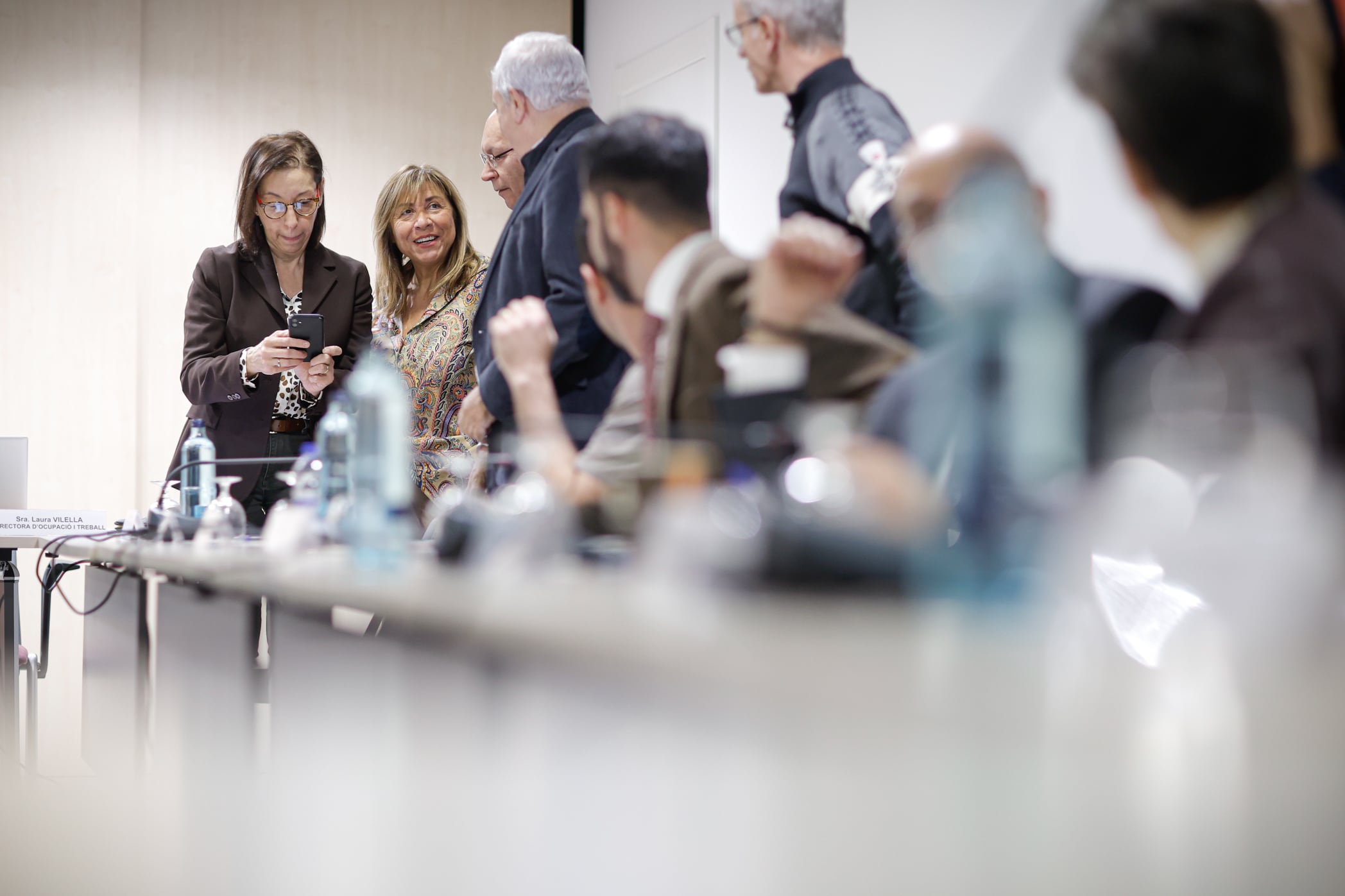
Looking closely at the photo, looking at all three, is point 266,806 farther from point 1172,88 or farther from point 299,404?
point 299,404

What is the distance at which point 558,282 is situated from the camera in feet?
5.84

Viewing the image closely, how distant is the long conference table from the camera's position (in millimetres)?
413

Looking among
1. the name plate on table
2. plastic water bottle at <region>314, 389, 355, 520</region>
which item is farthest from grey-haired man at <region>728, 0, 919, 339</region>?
the name plate on table

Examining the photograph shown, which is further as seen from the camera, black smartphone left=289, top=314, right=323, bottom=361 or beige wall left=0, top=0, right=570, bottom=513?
beige wall left=0, top=0, right=570, bottom=513

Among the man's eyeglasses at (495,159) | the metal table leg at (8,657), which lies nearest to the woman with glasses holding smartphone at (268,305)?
the man's eyeglasses at (495,159)

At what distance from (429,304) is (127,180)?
113 inches

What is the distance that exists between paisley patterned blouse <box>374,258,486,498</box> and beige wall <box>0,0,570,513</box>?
2752 mm

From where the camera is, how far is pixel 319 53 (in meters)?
5.04

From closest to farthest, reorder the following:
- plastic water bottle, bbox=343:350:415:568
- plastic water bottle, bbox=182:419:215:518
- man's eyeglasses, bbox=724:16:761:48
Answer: plastic water bottle, bbox=343:350:415:568 → man's eyeglasses, bbox=724:16:761:48 → plastic water bottle, bbox=182:419:215:518

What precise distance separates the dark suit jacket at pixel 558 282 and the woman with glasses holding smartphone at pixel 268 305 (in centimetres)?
64

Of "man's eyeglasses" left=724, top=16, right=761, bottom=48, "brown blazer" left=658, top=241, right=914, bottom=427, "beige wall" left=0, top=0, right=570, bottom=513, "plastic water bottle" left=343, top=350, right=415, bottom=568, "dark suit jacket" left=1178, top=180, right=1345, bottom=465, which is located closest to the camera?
"dark suit jacket" left=1178, top=180, right=1345, bottom=465

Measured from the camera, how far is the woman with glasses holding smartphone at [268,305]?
2461mm

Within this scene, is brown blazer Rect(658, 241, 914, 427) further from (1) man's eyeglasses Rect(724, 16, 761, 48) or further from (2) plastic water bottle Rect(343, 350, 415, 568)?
(1) man's eyeglasses Rect(724, 16, 761, 48)

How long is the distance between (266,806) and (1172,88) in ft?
3.23
